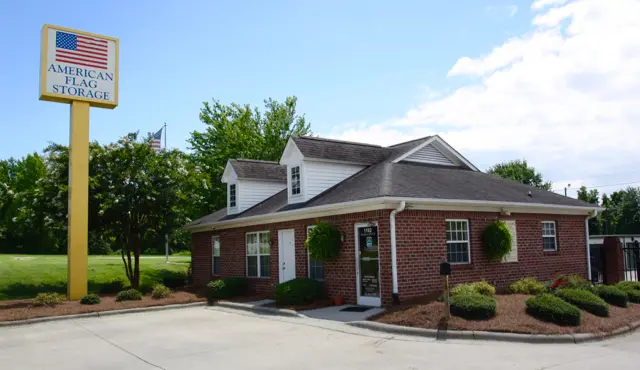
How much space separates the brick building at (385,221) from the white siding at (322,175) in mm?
37

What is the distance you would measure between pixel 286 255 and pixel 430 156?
6.82m

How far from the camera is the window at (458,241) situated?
15453 millimetres

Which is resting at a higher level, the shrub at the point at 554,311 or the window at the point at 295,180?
the window at the point at 295,180

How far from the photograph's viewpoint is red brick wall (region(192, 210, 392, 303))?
14070 millimetres

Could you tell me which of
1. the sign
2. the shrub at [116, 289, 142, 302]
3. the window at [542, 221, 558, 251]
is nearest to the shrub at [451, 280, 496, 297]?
the window at [542, 221, 558, 251]

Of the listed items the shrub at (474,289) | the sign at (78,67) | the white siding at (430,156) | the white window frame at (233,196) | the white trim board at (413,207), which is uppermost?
the sign at (78,67)

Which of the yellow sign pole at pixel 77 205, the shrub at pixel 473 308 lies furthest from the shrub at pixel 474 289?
the yellow sign pole at pixel 77 205

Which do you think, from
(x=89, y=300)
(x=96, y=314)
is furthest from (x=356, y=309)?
(x=89, y=300)

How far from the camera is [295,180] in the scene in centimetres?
1861

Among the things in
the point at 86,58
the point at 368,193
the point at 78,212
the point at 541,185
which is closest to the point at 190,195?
the point at 78,212

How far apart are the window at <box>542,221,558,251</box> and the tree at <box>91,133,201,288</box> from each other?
45.7 feet

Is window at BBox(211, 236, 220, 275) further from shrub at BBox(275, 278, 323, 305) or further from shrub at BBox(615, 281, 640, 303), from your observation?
shrub at BBox(615, 281, 640, 303)

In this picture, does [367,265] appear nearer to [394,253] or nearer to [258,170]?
[394,253]

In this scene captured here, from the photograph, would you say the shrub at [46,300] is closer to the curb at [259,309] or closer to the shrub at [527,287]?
the curb at [259,309]
